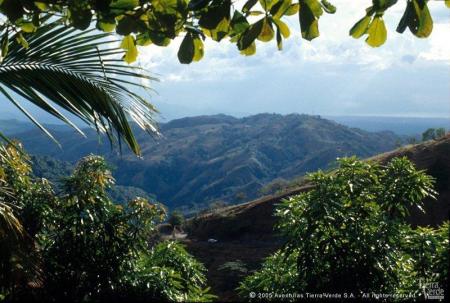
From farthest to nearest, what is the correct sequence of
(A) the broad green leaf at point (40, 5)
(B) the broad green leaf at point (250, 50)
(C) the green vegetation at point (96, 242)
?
(C) the green vegetation at point (96, 242)
(B) the broad green leaf at point (250, 50)
(A) the broad green leaf at point (40, 5)

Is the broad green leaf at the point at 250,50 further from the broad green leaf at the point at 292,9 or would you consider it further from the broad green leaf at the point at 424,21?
the broad green leaf at the point at 424,21

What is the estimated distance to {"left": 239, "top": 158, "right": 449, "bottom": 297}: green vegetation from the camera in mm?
3789

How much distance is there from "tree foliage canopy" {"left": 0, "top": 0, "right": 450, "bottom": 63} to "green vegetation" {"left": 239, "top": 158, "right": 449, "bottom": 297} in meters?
2.38

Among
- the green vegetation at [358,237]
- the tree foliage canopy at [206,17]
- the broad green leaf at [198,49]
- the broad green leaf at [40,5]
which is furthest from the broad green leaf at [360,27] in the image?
the green vegetation at [358,237]

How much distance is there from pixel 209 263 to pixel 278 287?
23.2m

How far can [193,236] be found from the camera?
37.2 m

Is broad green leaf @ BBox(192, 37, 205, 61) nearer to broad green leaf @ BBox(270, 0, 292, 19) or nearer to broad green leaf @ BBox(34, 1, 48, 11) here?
broad green leaf @ BBox(270, 0, 292, 19)

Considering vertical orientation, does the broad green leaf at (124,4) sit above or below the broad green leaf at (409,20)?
above

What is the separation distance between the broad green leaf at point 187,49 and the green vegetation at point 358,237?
8.04 ft

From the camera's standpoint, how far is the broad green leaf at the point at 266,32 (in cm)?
170

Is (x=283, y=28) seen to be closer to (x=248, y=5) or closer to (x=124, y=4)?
(x=248, y=5)

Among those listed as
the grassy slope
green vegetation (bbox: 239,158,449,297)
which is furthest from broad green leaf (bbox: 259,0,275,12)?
the grassy slope

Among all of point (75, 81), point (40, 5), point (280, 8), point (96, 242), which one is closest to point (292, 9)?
point (280, 8)

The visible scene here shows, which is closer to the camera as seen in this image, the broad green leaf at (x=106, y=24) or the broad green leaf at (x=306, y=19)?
the broad green leaf at (x=306, y=19)
